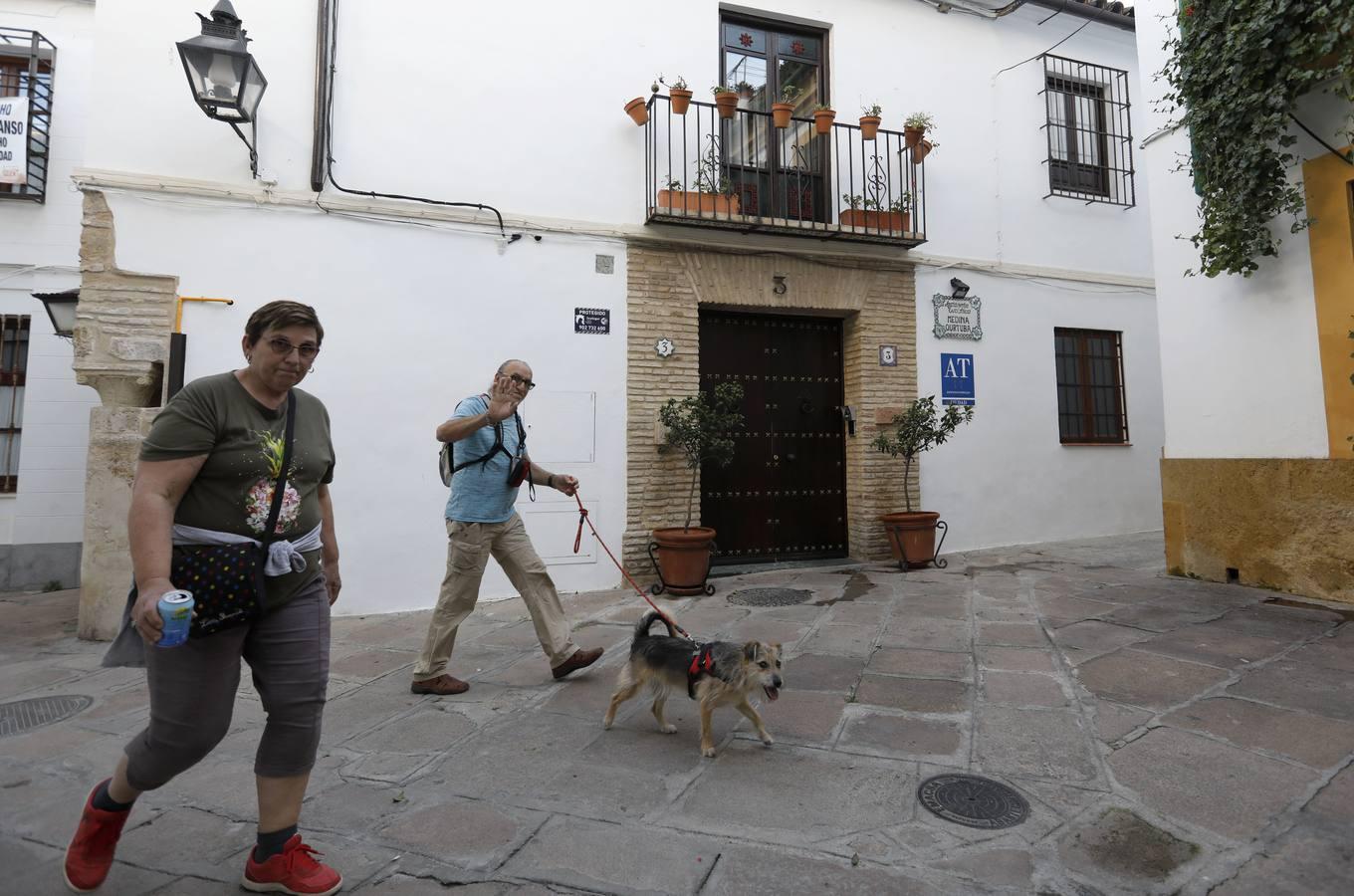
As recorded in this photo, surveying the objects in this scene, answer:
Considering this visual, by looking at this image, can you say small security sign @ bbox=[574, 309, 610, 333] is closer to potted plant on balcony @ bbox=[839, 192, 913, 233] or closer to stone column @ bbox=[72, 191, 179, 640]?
potted plant on balcony @ bbox=[839, 192, 913, 233]

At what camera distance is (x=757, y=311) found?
6.97 meters

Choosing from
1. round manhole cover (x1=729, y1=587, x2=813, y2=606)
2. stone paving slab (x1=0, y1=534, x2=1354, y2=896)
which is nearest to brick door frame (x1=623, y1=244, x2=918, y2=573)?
round manhole cover (x1=729, y1=587, x2=813, y2=606)

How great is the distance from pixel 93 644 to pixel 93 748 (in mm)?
2359

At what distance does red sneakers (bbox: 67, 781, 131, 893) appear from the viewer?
194 cm

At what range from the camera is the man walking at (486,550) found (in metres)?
3.58

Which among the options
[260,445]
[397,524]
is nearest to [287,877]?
[260,445]

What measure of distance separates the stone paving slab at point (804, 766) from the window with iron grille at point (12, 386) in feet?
14.2

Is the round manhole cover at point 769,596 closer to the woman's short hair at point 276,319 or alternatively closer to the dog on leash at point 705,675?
the dog on leash at point 705,675

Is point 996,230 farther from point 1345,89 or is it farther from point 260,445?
point 260,445

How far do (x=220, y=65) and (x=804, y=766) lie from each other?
5909 millimetres

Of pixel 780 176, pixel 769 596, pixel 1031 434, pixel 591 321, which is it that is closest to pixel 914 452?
pixel 1031 434

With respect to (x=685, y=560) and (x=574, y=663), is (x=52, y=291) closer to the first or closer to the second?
(x=685, y=560)

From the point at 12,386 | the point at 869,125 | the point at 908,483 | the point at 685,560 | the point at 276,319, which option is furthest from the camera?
the point at 12,386

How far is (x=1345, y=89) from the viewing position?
4238 millimetres
